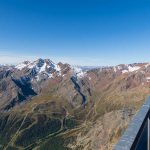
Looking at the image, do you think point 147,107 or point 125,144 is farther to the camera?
point 147,107

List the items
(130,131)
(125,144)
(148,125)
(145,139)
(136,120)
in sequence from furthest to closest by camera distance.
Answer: (148,125), (145,139), (136,120), (130,131), (125,144)

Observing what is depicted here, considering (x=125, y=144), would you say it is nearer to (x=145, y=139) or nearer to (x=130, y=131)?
(x=130, y=131)

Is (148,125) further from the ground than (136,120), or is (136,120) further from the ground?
(136,120)

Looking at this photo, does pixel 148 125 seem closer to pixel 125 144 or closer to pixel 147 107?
pixel 147 107

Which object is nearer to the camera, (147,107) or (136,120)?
(136,120)

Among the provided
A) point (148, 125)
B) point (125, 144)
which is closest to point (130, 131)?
point (125, 144)

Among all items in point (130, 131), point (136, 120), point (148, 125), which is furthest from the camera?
point (148, 125)

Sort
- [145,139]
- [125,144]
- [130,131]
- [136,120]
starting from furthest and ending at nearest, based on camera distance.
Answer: [145,139] → [136,120] → [130,131] → [125,144]

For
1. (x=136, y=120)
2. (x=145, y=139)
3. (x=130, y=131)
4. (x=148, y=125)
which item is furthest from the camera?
(x=148, y=125)

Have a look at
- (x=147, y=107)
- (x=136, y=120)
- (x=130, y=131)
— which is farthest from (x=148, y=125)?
(x=130, y=131)
